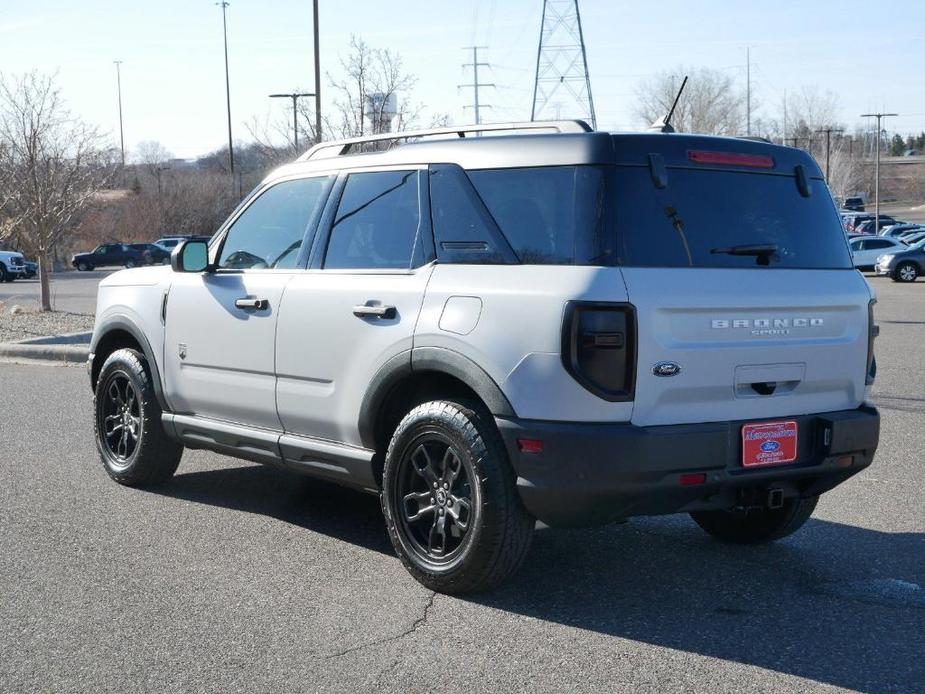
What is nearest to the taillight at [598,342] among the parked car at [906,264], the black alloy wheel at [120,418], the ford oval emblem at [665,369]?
the ford oval emblem at [665,369]

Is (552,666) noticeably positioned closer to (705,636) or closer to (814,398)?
(705,636)

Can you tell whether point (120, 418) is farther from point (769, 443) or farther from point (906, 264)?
point (906, 264)

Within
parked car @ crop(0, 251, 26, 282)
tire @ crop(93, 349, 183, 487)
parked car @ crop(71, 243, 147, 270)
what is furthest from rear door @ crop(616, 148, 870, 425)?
parked car @ crop(71, 243, 147, 270)

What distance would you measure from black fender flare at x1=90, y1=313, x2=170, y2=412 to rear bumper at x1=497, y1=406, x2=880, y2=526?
2.98 m

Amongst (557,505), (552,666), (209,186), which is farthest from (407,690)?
(209,186)

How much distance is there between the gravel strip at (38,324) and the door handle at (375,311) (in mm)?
12524

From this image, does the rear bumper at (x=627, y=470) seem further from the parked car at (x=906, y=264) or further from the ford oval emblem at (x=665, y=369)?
the parked car at (x=906, y=264)

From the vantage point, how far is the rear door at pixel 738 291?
477 centimetres

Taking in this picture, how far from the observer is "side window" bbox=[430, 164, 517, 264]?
205 inches

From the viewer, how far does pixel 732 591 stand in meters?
5.36

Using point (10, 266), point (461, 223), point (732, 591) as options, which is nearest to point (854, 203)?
point (10, 266)

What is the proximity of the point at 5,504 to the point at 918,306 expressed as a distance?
2293 cm

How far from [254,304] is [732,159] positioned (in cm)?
261

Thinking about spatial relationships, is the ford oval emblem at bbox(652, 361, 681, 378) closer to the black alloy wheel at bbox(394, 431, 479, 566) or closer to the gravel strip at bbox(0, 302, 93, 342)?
the black alloy wheel at bbox(394, 431, 479, 566)
